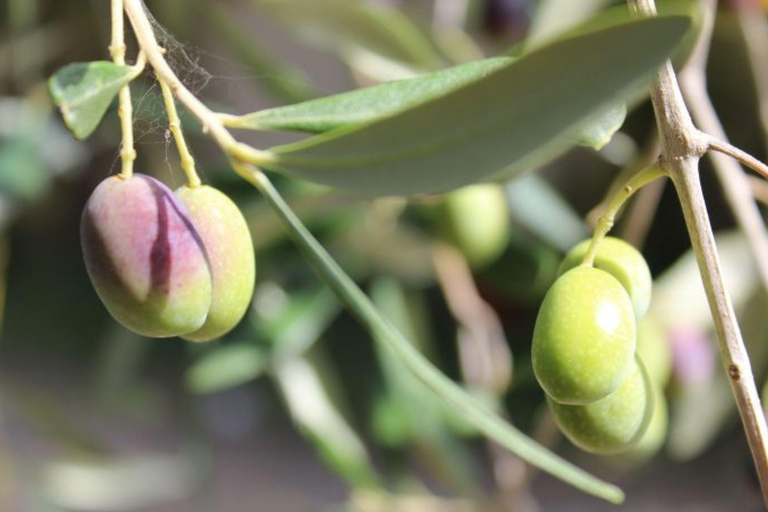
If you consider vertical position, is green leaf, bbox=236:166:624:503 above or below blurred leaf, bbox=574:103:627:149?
below

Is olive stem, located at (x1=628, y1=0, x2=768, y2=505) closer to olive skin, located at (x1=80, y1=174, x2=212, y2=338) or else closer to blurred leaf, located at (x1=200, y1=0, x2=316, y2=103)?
olive skin, located at (x1=80, y1=174, x2=212, y2=338)

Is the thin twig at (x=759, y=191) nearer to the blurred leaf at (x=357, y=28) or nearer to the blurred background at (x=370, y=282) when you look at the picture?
the blurred background at (x=370, y=282)

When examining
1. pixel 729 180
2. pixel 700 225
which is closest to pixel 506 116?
pixel 700 225

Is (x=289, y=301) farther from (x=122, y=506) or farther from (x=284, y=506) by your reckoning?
(x=284, y=506)

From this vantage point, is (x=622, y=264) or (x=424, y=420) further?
(x=424, y=420)

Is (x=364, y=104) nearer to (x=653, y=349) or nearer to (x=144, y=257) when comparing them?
(x=144, y=257)

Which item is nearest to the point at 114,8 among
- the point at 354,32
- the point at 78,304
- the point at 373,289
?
the point at 354,32

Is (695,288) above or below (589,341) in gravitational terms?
above

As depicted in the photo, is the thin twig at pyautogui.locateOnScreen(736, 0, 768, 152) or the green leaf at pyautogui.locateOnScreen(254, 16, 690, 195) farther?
the thin twig at pyautogui.locateOnScreen(736, 0, 768, 152)

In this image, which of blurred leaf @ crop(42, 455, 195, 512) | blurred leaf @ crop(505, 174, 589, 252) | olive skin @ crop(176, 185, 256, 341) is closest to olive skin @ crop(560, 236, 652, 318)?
olive skin @ crop(176, 185, 256, 341)
